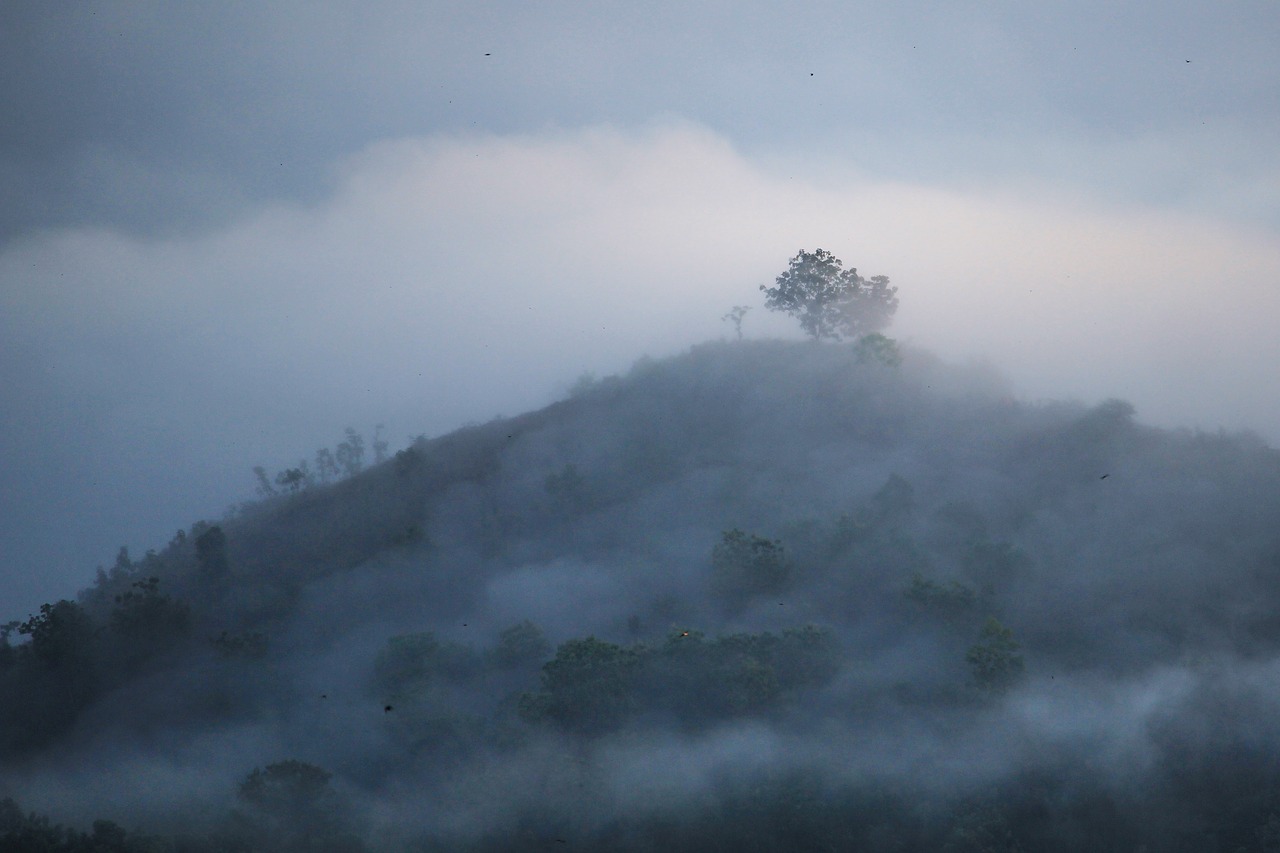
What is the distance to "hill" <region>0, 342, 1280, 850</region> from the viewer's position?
75688 mm

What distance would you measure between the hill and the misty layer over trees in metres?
0.37

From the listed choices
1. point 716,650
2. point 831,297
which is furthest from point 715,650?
point 831,297

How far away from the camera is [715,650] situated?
3558 inches

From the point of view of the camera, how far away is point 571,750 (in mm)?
82125

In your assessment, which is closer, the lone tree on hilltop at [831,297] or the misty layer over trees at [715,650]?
the misty layer over trees at [715,650]

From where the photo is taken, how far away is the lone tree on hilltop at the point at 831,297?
156m

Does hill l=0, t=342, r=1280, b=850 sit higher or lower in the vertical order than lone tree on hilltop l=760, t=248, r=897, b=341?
lower

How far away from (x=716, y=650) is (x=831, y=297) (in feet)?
277

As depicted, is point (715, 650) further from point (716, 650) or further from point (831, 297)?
point (831, 297)

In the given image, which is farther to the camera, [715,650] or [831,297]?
[831,297]

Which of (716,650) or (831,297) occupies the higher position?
(831,297)

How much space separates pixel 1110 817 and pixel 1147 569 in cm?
3430

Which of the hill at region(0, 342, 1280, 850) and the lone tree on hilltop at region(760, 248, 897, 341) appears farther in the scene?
the lone tree on hilltop at region(760, 248, 897, 341)

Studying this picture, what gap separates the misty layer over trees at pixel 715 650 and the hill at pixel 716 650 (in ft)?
1.21
